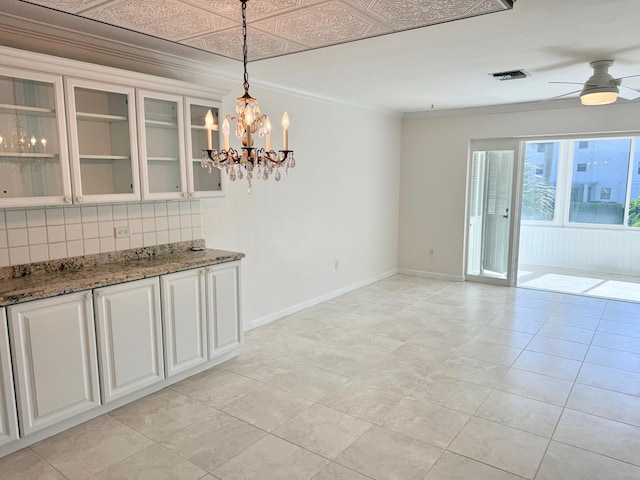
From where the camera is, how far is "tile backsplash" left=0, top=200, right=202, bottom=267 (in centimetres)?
287

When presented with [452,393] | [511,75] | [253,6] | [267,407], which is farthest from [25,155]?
[511,75]

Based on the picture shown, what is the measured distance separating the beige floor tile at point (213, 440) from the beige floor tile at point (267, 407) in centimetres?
8

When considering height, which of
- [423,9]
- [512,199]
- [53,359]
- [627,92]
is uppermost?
[423,9]

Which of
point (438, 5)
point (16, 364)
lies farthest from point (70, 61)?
point (438, 5)

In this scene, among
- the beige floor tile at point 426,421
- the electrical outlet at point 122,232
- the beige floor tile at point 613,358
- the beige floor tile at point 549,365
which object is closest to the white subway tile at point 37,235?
the electrical outlet at point 122,232

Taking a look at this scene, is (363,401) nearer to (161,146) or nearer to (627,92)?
(161,146)

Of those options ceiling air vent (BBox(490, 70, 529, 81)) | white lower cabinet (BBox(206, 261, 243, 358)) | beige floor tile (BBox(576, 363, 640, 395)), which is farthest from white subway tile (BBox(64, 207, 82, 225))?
beige floor tile (BBox(576, 363, 640, 395))

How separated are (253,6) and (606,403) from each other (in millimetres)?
3516

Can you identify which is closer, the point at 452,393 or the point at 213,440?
the point at 213,440

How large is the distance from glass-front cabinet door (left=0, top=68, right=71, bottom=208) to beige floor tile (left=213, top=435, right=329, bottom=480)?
1.97m

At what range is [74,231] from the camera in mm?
3154

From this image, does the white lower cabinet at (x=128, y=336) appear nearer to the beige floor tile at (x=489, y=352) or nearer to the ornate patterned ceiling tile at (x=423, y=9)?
the ornate patterned ceiling tile at (x=423, y=9)

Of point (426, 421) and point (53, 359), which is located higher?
point (53, 359)

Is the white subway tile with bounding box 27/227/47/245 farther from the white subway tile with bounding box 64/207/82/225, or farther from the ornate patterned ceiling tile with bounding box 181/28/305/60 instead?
the ornate patterned ceiling tile with bounding box 181/28/305/60
